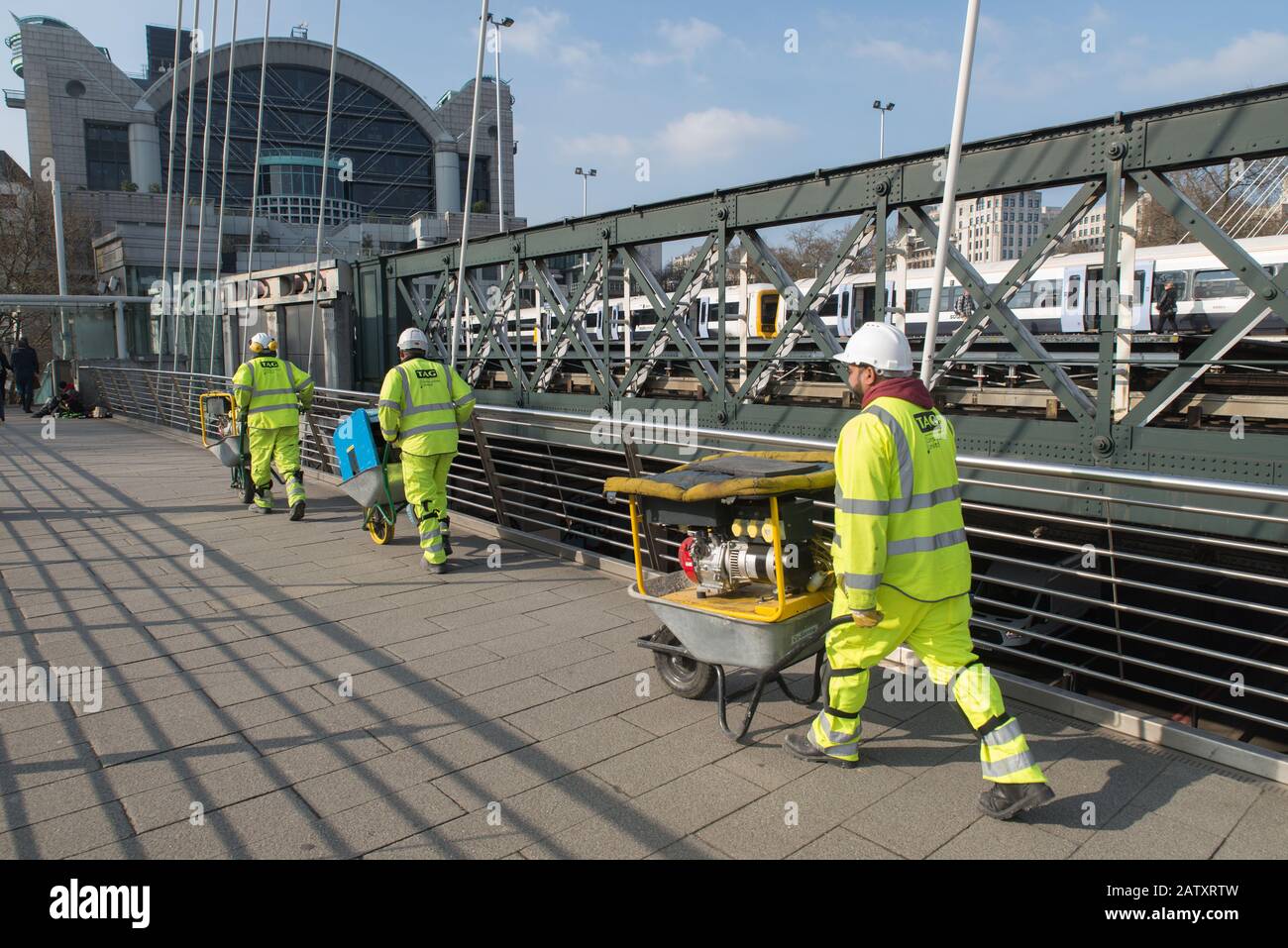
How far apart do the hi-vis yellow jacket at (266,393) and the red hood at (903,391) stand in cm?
731

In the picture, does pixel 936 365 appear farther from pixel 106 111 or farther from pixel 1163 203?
pixel 106 111

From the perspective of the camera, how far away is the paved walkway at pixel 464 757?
132 inches

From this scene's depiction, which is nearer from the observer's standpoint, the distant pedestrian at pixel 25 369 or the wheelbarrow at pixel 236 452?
the wheelbarrow at pixel 236 452

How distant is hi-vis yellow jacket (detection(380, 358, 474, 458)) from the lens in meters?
7.16

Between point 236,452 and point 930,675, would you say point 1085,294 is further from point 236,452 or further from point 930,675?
point 930,675

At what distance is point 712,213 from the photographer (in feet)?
32.6

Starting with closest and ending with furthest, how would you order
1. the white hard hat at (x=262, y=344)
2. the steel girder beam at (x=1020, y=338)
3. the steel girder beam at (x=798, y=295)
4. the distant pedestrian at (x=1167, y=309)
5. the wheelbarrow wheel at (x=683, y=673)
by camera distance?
1. the wheelbarrow wheel at (x=683, y=673)
2. the steel girder beam at (x=1020, y=338)
3. the steel girder beam at (x=798, y=295)
4. the white hard hat at (x=262, y=344)
5. the distant pedestrian at (x=1167, y=309)

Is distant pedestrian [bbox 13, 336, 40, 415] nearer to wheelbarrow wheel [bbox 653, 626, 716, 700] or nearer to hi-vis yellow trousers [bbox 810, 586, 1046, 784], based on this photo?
wheelbarrow wheel [bbox 653, 626, 716, 700]

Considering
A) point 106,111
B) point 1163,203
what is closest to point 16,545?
point 1163,203

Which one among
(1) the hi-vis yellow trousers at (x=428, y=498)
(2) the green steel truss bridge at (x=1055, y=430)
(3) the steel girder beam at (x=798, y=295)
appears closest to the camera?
(2) the green steel truss bridge at (x=1055, y=430)

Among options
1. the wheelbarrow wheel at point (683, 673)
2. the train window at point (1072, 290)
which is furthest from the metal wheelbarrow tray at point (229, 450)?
the train window at point (1072, 290)

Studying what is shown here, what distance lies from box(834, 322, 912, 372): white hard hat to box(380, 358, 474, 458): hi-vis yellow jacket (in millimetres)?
4284

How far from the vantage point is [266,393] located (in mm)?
9422

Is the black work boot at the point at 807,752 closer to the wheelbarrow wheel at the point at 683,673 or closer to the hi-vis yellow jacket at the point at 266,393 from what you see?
the wheelbarrow wheel at the point at 683,673
